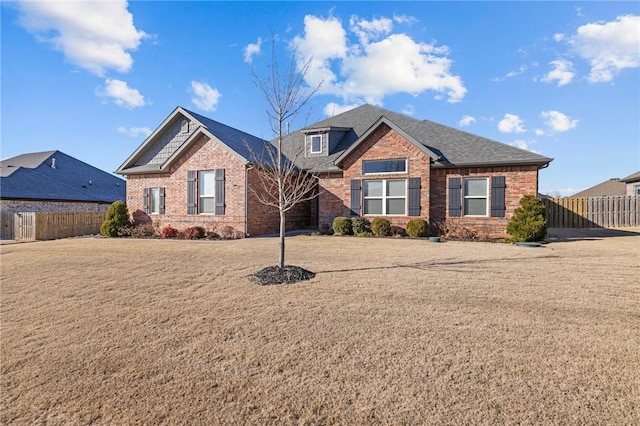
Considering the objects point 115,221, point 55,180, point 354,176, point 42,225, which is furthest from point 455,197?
point 55,180

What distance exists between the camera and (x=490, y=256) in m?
9.37

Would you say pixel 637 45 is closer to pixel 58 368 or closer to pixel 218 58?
pixel 218 58

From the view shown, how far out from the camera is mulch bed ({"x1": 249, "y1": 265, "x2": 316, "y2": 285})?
21.8 feet

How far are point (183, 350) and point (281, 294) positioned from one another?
89.1 inches

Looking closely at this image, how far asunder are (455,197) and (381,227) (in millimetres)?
3643

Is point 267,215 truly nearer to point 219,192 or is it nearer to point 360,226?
point 219,192

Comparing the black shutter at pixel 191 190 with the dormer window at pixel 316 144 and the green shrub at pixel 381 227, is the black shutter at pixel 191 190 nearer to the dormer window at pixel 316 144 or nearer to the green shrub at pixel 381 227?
the dormer window at pixel 316 144

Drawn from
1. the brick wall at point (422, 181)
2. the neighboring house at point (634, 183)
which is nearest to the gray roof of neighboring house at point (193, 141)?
the brick wall at point (422, 181)

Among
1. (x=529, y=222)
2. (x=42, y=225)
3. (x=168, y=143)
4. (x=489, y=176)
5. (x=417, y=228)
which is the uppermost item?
(x=168, y=143)

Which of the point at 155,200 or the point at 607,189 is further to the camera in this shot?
the point at 607,189

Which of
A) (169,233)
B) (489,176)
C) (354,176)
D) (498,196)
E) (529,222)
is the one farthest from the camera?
(354,176)

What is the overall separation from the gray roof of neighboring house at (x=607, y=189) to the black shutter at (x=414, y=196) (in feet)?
122

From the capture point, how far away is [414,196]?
49.0ft

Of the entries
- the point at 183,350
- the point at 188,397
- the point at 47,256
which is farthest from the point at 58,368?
the point at 47,256
